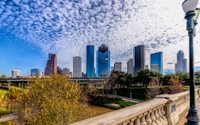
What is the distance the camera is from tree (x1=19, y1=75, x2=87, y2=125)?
16578 mm

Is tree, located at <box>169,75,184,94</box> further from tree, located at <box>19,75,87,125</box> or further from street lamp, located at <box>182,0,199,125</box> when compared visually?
street lamp, located at <box>182,0,199,125</box>

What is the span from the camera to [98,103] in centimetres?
5425

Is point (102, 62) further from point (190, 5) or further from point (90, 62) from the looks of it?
point (190, 5)

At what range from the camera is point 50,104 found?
57.2 feet

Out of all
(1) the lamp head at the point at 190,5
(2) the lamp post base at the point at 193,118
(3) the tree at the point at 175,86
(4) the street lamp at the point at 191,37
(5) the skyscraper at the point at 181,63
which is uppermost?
(5) the skyscraper at the point at 181,63

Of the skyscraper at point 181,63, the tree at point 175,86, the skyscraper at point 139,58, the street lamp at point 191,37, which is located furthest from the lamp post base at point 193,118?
the skyscraper at point 139,58

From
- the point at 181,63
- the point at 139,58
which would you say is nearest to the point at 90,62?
the point at 139,58

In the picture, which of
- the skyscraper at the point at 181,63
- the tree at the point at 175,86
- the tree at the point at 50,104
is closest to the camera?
the tree at the point at 50,104

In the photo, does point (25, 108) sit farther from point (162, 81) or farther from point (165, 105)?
point (162, 81)

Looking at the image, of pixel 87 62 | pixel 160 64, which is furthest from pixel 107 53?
pixel 160 64

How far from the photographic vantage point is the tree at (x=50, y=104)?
16578 millimetres

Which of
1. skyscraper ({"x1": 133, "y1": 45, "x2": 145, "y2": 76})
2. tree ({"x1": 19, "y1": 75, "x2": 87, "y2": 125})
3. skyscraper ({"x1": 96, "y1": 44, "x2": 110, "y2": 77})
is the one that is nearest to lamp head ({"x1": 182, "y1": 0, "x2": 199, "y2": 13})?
tree ({"x1": 19, "y1": 75, "x2": 87, "y2": 125})

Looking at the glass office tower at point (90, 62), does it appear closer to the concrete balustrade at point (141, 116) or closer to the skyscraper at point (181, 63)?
the skyscraper at point (181, 63)

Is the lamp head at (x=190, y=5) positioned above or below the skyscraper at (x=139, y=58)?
below
